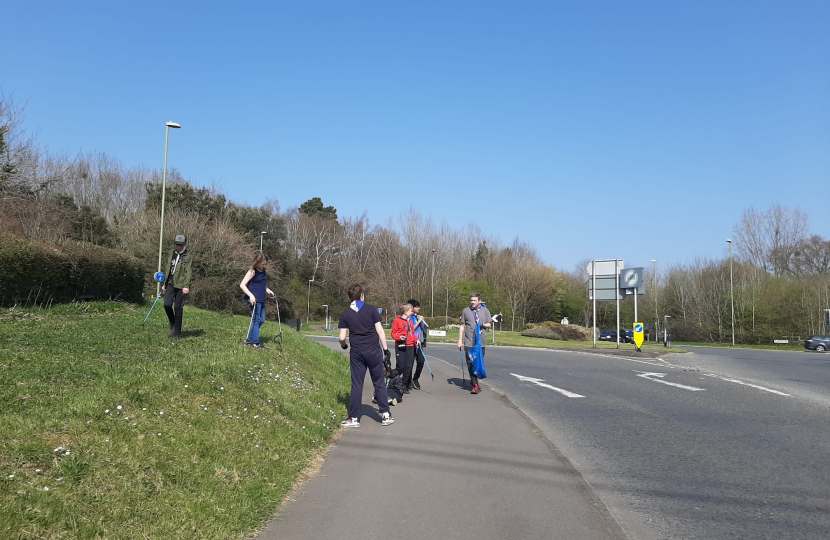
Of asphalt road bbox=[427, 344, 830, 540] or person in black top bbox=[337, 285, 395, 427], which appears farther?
person in black top bbox=[337, 285, 395, 427]

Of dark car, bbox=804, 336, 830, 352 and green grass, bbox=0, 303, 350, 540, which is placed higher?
dark car, bbox=804, 336, 830, 352

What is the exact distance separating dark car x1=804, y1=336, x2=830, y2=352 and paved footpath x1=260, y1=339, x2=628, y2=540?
41.0 m

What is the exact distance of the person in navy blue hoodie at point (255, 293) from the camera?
10.7 meters

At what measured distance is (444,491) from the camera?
5.55 m

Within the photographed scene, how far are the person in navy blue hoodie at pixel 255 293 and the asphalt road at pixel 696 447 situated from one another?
15.5ft

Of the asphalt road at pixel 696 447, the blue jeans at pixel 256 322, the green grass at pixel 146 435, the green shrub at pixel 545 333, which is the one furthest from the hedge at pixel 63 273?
the green shrub at pixel 545 333

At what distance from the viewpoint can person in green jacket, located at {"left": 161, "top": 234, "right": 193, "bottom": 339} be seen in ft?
34.5

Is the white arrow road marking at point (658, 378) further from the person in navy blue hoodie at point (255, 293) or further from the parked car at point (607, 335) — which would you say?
the parked car at point (607, 335)

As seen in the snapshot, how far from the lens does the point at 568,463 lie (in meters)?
6.61

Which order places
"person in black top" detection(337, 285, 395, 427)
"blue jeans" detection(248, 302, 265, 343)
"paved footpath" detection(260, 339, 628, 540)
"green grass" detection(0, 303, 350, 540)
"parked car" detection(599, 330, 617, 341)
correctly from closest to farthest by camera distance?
"green grass" detection(0, 303, 350, 540) < "paved footpath" detection(260, 339, 628, 540) < "person in black top" detection(337, 285, 395, 427) < "blue jeans" detection(248, 302, 265, 343) < "parked car" detection(599, 330, 617, 341)

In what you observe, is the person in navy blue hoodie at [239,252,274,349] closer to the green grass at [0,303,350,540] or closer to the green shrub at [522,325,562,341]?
the green grass at [0,303,350,540]

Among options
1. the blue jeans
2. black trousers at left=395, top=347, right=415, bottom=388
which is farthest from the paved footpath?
the blue jeans

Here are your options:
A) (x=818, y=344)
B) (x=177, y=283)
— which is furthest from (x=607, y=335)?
(x=177, y=283)

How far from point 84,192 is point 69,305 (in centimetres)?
4466
